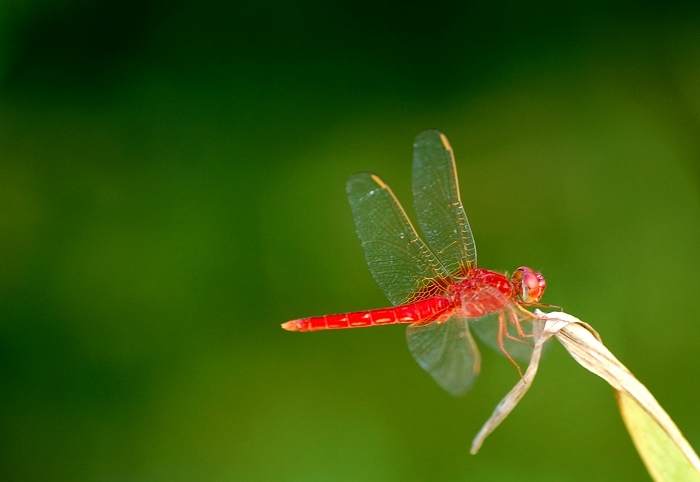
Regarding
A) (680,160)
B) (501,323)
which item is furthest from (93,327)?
(680,160)

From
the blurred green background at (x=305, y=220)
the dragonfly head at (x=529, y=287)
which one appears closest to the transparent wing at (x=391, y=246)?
the dragonfly head at (x=529, y=287)

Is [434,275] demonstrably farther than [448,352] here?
Yes

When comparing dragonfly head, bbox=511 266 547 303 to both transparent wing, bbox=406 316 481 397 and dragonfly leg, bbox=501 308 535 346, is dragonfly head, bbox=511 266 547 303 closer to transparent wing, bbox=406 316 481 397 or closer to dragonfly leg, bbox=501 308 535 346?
dragonfly leg, bbox=501 308 535 346

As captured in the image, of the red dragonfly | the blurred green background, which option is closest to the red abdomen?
the red dragonfly

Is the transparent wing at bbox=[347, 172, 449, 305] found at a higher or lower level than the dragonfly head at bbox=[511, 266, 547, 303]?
higher

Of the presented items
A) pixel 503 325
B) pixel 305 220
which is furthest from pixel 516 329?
pixel 305 220

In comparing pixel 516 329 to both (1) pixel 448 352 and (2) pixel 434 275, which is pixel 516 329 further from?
(2) pixel 434 275

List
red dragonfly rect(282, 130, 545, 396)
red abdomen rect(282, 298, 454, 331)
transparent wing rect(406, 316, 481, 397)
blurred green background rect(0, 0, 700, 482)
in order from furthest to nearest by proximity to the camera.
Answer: blurred green background rect(0, 0, 700, 482) → red abdomen rect(282, 298, 454, 331) → red dragonfly rect(282, 130, 545, 396) → transparent wing rect(406, 316, 481, 397)
